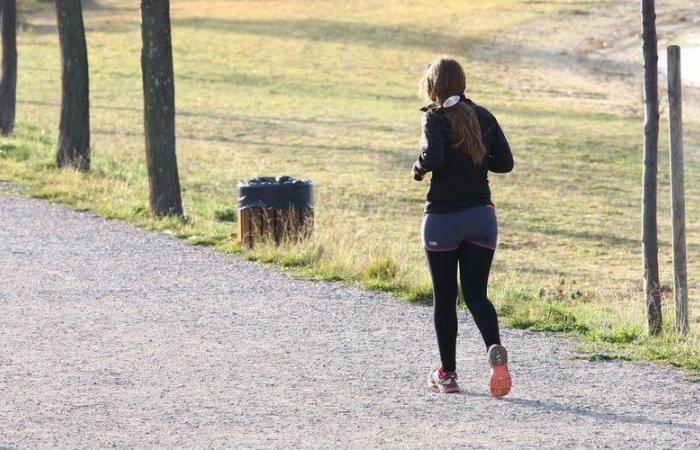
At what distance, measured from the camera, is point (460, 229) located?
24.4ft

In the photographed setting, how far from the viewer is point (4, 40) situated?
2344 cm

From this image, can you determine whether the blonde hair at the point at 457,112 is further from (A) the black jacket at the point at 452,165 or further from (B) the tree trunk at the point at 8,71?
(B) the tree trunk at the point at 8,71

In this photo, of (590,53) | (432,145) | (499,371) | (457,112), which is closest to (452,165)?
(432,145)

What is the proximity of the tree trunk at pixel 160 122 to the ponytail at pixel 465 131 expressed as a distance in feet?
24.8

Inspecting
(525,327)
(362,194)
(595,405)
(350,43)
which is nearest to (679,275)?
(525,327)

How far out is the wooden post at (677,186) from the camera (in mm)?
9008

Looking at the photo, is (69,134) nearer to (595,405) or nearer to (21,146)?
(21,146)

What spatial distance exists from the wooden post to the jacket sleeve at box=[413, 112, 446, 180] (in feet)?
7.61

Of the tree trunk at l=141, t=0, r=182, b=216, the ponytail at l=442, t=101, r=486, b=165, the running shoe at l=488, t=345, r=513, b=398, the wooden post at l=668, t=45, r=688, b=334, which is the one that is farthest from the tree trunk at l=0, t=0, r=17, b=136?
the running shoe at l=488, t=345, r=513, b=398

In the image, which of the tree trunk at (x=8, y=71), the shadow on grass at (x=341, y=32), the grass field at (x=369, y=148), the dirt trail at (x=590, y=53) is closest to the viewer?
the grass field at (x=369, y=148)

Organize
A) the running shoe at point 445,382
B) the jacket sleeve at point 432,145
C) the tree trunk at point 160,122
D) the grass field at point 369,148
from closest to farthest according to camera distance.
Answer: the jacket sleeve at point 432,145 → the running shoe at point 445,382 → the grass field at point 369,148 → the tree trunk at point 160,122

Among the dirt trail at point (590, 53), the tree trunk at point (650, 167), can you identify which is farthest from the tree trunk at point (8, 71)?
the tree trunk at point (650, 167)

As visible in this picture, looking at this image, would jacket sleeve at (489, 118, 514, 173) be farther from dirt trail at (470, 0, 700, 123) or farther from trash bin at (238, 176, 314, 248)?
dirt trail at (470, 0, 700, 123)

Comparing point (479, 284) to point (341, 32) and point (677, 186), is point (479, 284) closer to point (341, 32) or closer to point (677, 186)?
point (677, 186)
